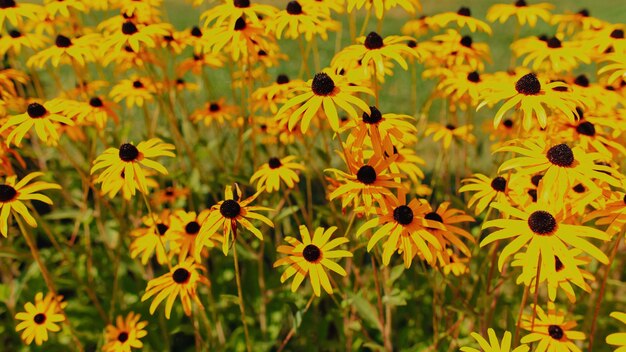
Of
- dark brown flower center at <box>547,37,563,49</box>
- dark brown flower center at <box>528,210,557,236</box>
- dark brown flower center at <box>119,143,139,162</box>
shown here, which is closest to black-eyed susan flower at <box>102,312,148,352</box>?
dark brown flower center at <box>119,143,139,162</box>

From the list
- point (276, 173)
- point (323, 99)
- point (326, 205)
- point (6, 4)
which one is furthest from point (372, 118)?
point (6, 4)

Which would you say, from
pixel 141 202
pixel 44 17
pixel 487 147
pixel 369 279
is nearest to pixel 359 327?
pixel 369 279

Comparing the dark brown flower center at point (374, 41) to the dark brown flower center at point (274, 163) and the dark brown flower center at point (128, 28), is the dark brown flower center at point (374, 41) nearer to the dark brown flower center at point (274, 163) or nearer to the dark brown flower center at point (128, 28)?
the dark brown flower center at point (274, 163)

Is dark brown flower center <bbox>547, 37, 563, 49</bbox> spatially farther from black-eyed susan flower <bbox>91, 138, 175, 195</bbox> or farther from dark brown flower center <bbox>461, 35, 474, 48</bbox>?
black-eyed susan flower <bbox>91, 138, 175, 195</bbox>

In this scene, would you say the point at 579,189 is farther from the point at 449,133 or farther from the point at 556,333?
the point at 449,133

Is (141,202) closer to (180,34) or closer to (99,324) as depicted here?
(99,324)

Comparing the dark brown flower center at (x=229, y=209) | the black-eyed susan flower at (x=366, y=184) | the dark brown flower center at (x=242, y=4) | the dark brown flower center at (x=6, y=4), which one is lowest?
the dark brown flower center at (x=229, y=209)

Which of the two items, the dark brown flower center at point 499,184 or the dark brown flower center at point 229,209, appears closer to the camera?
the dark brown flower center at point 229,209

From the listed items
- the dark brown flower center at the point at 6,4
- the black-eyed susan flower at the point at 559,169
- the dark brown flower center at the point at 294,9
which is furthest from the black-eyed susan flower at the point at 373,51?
Answer: the dark brown flower center at the point at 6,4
